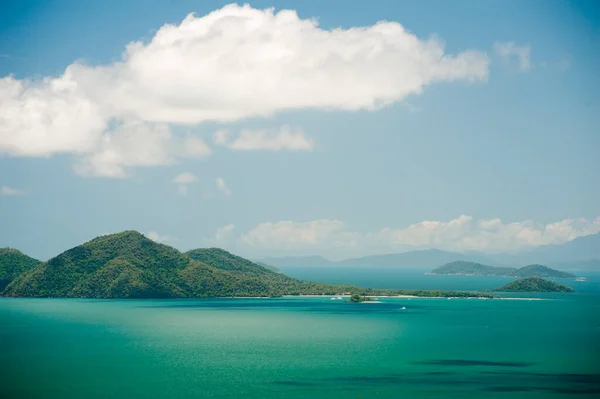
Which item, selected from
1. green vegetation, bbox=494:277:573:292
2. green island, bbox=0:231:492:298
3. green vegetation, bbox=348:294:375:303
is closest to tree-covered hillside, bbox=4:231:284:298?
green island, bbox=0:231:492:298

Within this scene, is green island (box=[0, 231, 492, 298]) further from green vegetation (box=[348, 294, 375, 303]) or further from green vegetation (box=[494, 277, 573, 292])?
green vegetation (box=[494, 277, 573, 292])

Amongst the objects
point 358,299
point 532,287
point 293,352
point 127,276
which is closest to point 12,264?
point 127,276

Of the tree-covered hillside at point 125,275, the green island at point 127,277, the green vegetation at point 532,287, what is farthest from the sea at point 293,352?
the green vegetation at point 532,287

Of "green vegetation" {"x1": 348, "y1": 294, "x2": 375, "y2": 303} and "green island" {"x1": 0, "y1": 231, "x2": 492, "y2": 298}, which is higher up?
"green island" {"x1": 0, "y1": 231, "x2": 492, "y2": 298}

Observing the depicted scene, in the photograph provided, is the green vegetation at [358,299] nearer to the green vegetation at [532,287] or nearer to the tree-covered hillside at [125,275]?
the tree-covered hillside at [125,275]

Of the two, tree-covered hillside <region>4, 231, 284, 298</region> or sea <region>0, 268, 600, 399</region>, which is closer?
sea <region>0, 268, 600, 399</region>

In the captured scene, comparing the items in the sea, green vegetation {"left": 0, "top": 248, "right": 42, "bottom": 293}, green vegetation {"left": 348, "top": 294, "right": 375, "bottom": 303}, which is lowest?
the sea

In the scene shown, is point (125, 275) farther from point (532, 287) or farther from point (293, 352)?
point (532, 287)
